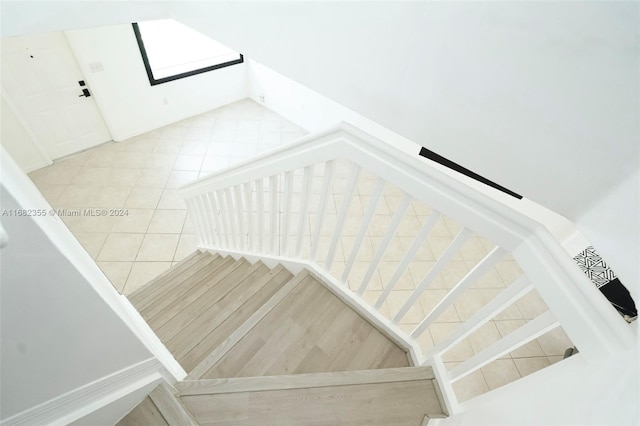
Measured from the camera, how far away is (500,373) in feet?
7.69

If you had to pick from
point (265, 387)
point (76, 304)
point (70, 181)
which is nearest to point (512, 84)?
point (76, 304)

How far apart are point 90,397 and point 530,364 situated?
306cm

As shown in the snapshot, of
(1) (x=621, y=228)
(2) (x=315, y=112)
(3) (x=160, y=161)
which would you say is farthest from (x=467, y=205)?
(3) (x=160, y=161)

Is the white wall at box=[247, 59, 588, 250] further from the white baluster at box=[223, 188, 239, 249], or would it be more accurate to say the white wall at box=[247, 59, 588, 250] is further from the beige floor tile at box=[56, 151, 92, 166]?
the beige floor tile at box=[56, 151, 92, 166]

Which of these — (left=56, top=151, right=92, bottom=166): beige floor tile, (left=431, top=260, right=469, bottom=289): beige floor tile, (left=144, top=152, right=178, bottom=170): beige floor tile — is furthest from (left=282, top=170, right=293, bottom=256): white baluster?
(left=56, top=151, right=92, bottom=166): beige floor tile

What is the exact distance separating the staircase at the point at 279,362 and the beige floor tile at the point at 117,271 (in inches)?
35.2

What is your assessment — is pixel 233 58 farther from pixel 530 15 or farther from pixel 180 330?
pixel 530 15

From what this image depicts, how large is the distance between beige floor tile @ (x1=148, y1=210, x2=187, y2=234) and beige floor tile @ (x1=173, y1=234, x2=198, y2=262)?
0.47ft

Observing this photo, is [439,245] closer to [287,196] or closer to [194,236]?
[287,196]

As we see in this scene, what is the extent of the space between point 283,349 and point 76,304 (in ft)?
3.35

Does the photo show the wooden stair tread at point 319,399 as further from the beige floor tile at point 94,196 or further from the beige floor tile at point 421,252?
the beige floor tile at point 94,196

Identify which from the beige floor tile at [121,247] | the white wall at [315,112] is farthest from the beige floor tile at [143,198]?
the white wall at [315,112]

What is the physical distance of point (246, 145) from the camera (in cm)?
468

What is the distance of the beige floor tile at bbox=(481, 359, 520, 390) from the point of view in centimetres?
229
